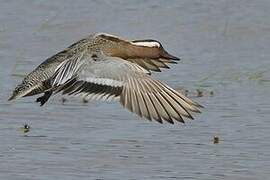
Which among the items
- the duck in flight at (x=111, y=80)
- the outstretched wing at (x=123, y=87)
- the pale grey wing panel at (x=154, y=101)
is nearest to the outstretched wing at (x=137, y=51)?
the duck in flight at (x=111, y=80)

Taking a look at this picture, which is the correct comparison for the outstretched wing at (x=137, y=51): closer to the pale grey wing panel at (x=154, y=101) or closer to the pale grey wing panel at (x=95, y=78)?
the pale grey wing panel at (x=95, y=78)

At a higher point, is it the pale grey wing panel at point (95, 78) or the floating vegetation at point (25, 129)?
the pale grey wing panel at point (95, 78)

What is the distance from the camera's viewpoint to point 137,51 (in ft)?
24.5

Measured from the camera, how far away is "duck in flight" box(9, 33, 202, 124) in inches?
245

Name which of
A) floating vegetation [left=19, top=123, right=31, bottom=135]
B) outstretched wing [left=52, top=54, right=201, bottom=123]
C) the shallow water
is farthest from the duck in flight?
floating vegetation [left=19, top=123, right=31, bottom=135]

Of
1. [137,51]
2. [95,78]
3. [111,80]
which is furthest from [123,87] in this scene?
[137,51]

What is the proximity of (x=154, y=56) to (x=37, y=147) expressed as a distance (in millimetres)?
1060

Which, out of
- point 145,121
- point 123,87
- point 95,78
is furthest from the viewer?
point 145,121

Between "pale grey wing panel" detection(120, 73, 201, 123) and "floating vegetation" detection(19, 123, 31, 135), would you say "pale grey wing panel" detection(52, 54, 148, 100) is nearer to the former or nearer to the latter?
"pale grey wing panel" detection(120, 73, 201, 123)

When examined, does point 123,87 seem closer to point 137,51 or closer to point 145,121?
point 137,51

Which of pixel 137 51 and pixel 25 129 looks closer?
pixel 137 51

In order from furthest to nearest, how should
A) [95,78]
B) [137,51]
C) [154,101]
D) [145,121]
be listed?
[145,121] < [137,51] < [95,78] < [154,101]

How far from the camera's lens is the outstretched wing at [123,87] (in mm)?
6188

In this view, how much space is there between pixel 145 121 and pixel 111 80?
144cm
